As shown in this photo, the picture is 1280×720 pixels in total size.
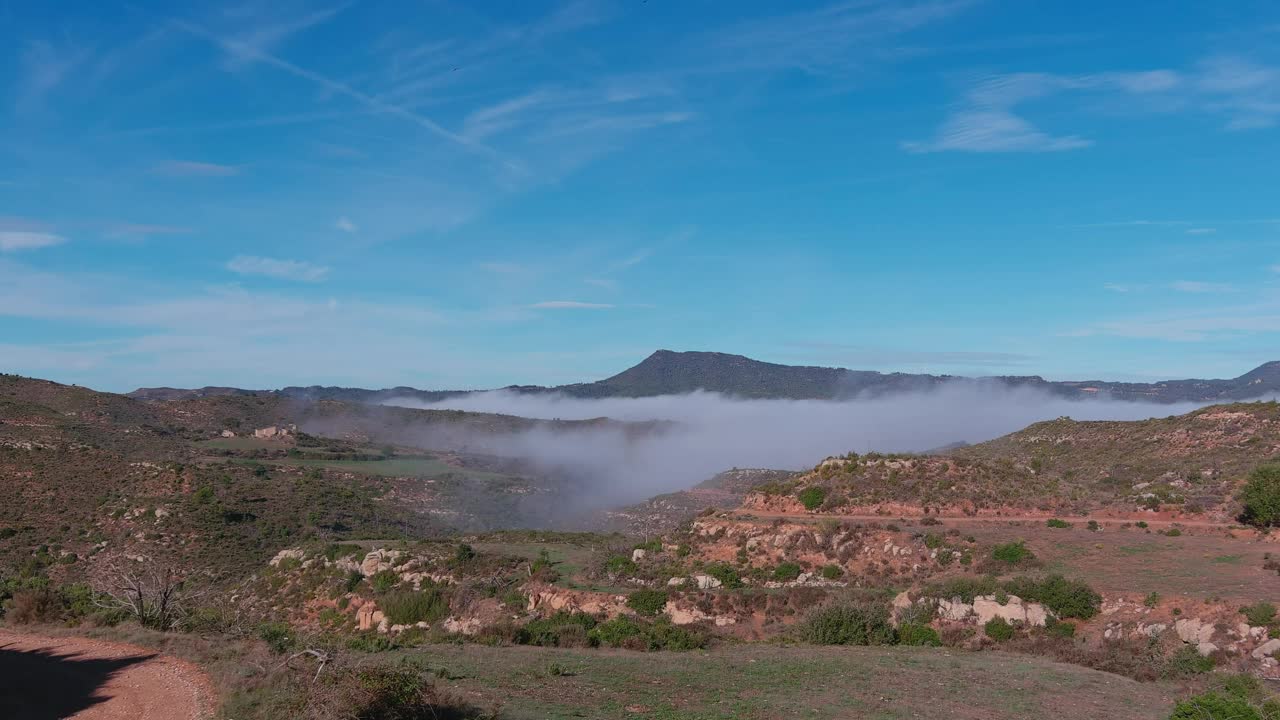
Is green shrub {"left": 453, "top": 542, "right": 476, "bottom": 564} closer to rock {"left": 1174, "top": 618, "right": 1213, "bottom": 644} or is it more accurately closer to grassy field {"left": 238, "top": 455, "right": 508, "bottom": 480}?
rock {"left": 1174, "top": 618, "right": 1213, "bottom": 644}

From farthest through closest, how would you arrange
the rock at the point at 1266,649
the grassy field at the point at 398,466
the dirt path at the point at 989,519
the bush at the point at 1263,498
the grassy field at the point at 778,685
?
1. the grassy field at the point at 398,466
2. the dirt path at the point at 989,519
3. the bush at the point at 1263,498
4. the rock at the point at 1266,649
5. the grassy field at the point at 778,685

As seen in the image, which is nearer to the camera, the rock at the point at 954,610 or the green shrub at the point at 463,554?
the rock at the point at 954,610

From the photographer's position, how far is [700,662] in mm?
22875

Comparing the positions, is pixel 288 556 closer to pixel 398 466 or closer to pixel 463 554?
pixel 463 554

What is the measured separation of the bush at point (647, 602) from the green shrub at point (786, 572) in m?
6.14

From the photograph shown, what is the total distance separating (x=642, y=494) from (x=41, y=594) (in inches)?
3947

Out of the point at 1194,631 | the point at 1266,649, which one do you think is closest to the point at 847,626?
the point at 1194,631

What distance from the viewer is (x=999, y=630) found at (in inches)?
1093

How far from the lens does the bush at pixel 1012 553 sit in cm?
3338

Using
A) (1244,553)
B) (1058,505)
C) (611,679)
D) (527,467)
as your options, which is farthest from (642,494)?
(611,679)

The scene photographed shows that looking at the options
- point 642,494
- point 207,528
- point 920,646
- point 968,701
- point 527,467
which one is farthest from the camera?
point 527,467

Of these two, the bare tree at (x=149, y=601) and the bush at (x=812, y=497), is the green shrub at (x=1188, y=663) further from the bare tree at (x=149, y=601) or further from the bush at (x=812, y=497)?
the bare tree at (x=149, y=601)

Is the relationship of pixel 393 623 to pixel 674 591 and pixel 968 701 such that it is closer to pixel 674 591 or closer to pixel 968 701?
pixel 674 591

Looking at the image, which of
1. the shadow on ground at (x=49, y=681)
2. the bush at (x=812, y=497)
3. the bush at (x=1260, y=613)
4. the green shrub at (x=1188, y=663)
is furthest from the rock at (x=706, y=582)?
the shadow on ground at (x=49, y=681)
